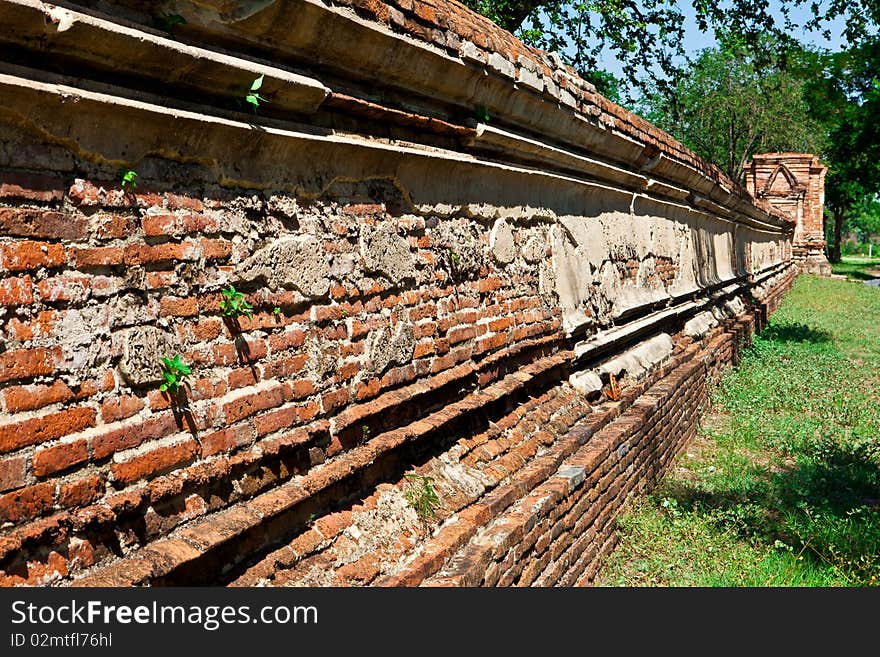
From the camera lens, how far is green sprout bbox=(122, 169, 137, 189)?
6.74 ft

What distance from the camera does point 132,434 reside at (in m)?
2.02

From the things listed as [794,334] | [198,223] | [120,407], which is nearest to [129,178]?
[198,223]

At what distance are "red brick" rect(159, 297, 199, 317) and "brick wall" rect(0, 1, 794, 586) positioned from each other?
10mm

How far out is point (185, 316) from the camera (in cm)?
221

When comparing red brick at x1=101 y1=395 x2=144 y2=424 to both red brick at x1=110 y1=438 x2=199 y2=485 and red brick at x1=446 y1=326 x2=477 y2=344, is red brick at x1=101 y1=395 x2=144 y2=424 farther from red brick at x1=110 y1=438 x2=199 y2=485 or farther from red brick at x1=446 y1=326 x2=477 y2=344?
red brick at x1=446 y1=326 x2=477 y2=344

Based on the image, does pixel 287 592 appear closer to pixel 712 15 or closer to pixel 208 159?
pixel 208 159

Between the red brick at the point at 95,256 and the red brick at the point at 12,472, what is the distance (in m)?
0.48

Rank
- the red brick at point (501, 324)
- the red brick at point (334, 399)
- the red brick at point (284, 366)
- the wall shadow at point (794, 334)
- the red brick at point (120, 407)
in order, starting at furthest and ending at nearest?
1. the wall shadow at point (794, 334)
2. the red brick at point (501, 324)
3. the red brick at point (334, 399)
4. the red brick at point (284, 366)
5. the red brick at point (120, 407)

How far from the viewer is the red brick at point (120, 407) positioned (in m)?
1.97

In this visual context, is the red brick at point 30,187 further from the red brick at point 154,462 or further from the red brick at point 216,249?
the red brick at point 154,462

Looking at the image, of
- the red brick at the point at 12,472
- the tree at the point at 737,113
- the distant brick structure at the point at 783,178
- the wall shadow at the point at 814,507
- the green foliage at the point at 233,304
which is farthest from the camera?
the tree at the point at 737,113

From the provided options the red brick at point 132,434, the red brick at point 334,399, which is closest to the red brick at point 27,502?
the red brick at point 132,434

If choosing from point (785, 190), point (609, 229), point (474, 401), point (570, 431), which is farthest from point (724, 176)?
point (785, 190)

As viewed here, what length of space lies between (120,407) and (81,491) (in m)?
0.23
